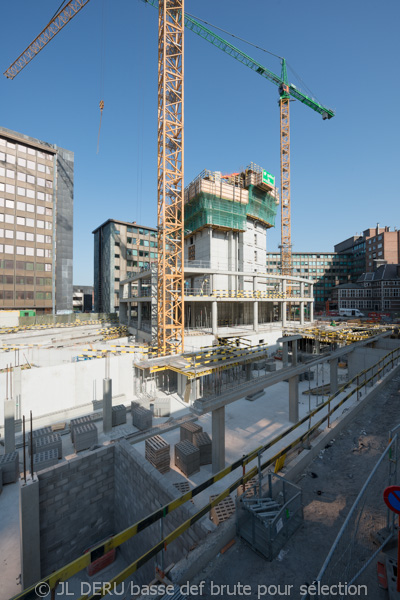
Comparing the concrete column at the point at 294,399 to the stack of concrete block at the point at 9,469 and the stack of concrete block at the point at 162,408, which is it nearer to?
the stack of concrete block at the point at 162,408

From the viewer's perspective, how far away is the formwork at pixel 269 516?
13.1 ft

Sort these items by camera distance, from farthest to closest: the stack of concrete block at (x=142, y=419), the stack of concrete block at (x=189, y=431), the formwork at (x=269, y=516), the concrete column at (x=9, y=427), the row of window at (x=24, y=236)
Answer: the row of window at (x=24, y=236)
the stack of concrete block at (x=142, y=419)
the concrete column at (x=9, y=427)
the stack of concrete block at (x=189, y=431)
the formwork at (x=269, y=516)

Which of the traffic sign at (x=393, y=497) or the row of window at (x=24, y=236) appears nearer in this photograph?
the traffic sign at (x=393, y=497)

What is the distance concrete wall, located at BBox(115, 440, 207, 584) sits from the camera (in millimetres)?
7055

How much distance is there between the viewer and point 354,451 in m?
6.95

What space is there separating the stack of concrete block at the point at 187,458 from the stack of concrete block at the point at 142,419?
3.57 metres

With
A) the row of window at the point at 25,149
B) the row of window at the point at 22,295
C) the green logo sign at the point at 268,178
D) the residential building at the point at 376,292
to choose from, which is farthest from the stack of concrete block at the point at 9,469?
the residential building at the point at 376,292

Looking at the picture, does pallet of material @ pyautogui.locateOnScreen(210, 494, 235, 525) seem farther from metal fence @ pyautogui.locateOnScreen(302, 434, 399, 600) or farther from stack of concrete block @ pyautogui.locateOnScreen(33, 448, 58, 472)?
stack of concrete block @ pyautogui.locateOnScreen(33, 448, 58, 472)

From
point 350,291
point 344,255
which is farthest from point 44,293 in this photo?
point 344,255

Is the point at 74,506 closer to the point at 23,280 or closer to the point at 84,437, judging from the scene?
the point at 84,437

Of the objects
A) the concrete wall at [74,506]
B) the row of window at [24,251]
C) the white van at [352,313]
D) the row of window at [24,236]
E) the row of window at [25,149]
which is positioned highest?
the row of window at [25,149]

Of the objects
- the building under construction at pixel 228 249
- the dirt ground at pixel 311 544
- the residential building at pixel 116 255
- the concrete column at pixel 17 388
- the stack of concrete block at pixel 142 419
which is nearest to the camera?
the dirt ground at pixel 311 544

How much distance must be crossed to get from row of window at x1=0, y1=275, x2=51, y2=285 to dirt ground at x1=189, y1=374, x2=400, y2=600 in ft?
192

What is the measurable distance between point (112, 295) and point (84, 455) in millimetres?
57057
